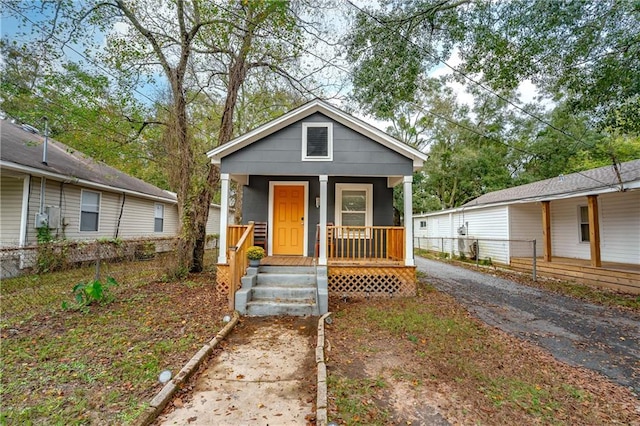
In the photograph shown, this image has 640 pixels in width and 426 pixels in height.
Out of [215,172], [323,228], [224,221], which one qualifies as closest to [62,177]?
[215,172]

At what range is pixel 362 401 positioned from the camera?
9.44ft

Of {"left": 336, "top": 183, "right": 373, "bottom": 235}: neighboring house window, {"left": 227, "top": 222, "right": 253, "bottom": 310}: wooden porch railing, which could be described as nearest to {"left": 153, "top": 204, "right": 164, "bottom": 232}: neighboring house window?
{"left": 227, "top": 222, "right": 253, "bottom": 310}: wooden porch railing

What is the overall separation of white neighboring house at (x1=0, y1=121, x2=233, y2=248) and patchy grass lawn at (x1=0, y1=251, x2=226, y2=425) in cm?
209

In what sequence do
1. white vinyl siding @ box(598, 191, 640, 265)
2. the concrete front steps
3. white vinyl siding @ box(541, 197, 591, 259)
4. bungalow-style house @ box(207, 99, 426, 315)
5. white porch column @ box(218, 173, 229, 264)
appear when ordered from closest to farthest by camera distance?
the concrete front steps → bungalow-style house @ box(207, 99, 426, 315) → white porch column @ box(218, 173, 229, 264) → white vinyl siding @ box(598, 191, 640, 265) → white vinyl siding @ box(541, 197, 591, 259)

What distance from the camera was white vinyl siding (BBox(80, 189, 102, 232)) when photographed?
10.2 m

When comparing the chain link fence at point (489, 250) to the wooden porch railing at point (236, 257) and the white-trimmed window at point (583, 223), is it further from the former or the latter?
the wooden porch railing at point (236, 257)

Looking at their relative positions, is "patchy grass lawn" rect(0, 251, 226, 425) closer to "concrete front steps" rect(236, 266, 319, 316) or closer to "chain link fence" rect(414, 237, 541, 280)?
"concrete front steps" rect(236, 266, 319, 316)

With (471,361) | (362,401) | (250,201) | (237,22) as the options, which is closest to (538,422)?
(471,361)

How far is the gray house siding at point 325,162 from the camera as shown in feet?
24.0

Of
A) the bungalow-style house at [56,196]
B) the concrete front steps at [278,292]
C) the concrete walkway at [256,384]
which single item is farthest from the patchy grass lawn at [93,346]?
the bungalow-style house at [56,196]

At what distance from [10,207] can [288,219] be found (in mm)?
8112

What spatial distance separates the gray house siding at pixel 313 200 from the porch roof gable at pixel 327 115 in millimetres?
1578

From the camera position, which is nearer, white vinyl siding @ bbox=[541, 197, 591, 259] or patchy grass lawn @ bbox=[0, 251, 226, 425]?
patchy grass lawn @ bbox=[0, 251, 226, 425]

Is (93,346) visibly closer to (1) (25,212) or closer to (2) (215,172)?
(2) (215,172)
